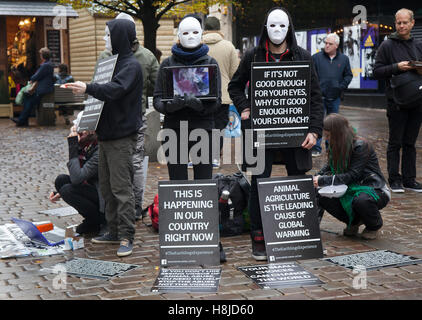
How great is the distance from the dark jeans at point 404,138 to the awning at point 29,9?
14097mm

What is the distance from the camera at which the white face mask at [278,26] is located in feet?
16.6

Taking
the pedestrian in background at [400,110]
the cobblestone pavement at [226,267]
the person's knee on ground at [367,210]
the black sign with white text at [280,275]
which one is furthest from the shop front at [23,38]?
the black sign with white text at [280,275]

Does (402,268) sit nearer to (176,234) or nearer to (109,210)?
(176,234)

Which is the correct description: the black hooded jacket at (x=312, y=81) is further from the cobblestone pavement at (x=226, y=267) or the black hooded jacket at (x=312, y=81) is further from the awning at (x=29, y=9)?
the awning at (x=29, y=9)

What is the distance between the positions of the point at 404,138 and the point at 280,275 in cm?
393

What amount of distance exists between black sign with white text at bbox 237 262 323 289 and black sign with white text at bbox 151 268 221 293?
0.91ft

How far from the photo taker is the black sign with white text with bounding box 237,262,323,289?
177 inches

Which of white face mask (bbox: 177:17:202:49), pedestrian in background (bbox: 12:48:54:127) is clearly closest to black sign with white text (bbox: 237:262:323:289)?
white face mask (bbox: 177:17:202:49)

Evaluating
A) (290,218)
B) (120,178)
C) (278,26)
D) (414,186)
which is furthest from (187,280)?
(414,186)

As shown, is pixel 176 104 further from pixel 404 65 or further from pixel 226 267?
pixel 404 65

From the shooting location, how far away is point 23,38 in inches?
813

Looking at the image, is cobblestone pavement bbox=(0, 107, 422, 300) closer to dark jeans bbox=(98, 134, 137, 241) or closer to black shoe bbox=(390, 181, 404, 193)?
black shoe bbox=(390, 181, 404, 193)

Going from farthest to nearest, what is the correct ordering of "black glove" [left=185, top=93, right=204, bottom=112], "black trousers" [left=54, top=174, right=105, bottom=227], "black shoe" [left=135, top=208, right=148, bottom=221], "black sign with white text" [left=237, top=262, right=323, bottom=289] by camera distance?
"black shoe" [left=135, top=208, right=148, bottom=221] < "black trousers" [left=54, top=174, right=105, bottom=227] < "black glove" [left=185, top=93, right=204, bottom=112] < "black sign with white text" [left=237, top=262, right=323, bottom=289]

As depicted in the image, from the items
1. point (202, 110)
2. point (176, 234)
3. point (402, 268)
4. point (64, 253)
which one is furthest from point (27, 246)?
point (402, 268)
